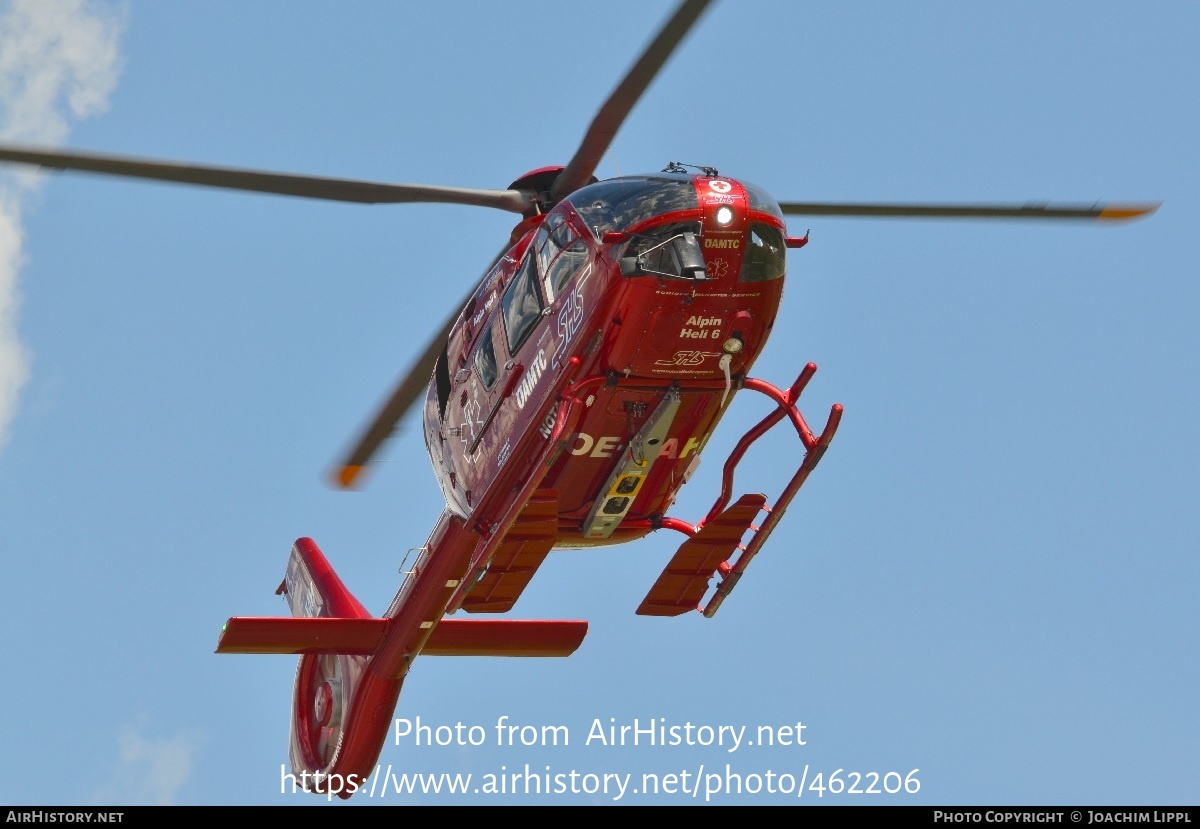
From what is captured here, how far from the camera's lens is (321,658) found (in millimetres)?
23453

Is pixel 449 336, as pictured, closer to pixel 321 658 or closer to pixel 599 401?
pixel 599 401

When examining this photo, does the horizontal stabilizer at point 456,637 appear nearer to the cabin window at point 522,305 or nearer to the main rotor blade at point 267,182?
the cabin window at point 522,305

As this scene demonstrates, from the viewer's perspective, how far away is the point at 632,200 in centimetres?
1706

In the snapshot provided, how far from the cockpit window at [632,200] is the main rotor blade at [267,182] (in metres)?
1.92

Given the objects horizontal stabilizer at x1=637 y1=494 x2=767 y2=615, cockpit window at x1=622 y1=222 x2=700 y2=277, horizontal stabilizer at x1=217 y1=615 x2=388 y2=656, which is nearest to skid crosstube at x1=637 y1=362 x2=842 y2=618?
horizontal stabilizer at x1=637 y1=494 x2=767 y2=615

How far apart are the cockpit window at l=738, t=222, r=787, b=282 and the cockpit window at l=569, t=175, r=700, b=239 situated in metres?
0.63

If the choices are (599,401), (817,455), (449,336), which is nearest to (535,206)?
(449,336)

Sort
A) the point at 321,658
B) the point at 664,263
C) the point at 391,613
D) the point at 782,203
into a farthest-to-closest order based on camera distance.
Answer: the point at 321,658
the point at 391,613
the point at 782,203
the point at 664,263

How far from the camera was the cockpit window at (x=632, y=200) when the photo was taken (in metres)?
16.8

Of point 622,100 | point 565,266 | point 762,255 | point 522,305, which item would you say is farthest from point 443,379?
point 762,255

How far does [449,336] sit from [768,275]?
463 cm

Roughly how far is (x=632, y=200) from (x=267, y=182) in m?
3.65

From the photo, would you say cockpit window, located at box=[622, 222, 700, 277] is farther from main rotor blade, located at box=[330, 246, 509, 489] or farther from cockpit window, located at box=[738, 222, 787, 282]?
main rotor blade, located at box=[330, 246, 509, 489]

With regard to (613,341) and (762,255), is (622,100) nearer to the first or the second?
(762,255)
